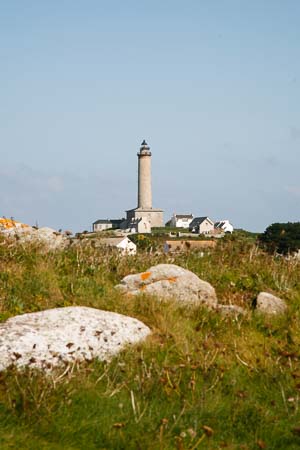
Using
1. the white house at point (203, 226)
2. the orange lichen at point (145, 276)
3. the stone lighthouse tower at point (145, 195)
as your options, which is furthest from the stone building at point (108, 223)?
the orange lichen at point (145, 276)

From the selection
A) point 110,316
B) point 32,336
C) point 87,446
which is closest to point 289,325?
point 110,316

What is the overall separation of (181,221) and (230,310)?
166079mm

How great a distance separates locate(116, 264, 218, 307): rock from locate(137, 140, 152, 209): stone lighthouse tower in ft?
500

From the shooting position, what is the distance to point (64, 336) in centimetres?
852

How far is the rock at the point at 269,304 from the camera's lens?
11.3 m

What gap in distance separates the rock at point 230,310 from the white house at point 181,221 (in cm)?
16483

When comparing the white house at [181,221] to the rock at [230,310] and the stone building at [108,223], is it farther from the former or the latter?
the rock at [230,310]

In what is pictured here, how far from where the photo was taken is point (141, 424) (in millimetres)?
6500

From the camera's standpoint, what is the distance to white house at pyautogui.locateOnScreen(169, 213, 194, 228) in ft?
579

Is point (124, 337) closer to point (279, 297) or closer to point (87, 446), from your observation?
point (87, 446)

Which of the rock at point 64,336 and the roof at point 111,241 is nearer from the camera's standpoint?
the rock at point 64,336

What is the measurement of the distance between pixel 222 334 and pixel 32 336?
10.3 ft

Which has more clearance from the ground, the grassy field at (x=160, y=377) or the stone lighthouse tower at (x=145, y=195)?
the stone lighthouse tower at (x=145, y=195)

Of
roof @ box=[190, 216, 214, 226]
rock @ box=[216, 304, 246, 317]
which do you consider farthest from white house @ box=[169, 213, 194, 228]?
rock @ box=[216, 304, 246, 317]
